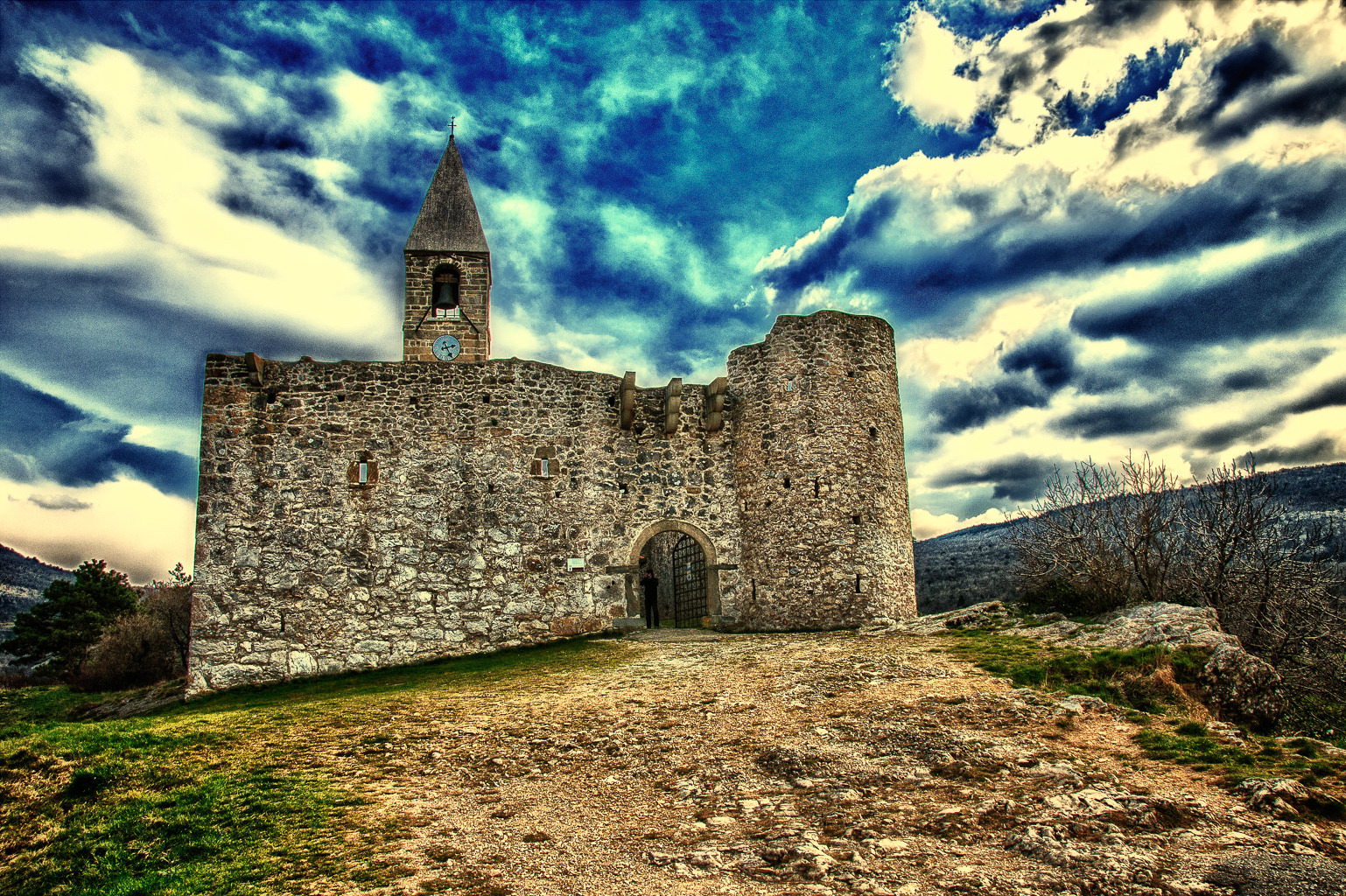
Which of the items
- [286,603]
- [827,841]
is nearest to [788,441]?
[286,603]

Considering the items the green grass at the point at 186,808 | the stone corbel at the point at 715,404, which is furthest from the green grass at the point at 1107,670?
the stone corbel at the point at 715,404

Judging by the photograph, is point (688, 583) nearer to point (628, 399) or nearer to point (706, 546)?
point (706, 546)

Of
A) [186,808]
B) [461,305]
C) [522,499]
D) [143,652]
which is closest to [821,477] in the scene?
[522,499]

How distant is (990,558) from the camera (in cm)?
3781

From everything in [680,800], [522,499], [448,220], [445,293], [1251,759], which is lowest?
[680,800]

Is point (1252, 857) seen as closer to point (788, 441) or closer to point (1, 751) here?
point (1, 751)

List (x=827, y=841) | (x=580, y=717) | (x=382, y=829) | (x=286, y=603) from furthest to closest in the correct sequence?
1. (x=286, y=603)
2. (x=580, y=717)
3. (x=382, y=829)
4. (x=827, y=841)

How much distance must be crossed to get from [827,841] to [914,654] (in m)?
6.34

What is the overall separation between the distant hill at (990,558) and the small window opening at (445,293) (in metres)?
20.9

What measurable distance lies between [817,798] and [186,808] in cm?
557

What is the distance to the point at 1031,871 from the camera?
529 centimetres

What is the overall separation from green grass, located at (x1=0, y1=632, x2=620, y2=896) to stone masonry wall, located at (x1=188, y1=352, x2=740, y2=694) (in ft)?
18.3

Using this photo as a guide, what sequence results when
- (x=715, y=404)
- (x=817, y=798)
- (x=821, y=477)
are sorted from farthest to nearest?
(x=715, y=404) → (x=821, y=477) → (x=817, y=798)

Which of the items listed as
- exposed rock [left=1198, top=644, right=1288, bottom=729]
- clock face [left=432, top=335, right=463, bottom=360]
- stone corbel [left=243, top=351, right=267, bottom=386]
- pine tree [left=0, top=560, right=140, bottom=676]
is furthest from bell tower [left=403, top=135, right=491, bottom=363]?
exposed rock [left=1198, top=644, right=1288, bottom=729]
